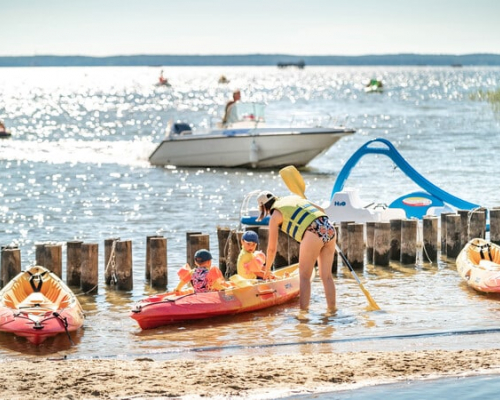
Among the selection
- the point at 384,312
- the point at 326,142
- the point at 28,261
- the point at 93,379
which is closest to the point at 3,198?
the point at 326,142

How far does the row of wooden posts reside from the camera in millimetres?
16500

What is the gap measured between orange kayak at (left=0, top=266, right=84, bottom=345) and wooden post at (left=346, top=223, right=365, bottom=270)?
541 cm

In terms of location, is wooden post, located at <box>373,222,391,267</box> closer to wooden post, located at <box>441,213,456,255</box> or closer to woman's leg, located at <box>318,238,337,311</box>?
wooden post, located at <box>441,213,456,255</box>

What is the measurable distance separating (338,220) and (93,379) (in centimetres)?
1074

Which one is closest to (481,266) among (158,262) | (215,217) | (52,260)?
(158,262)

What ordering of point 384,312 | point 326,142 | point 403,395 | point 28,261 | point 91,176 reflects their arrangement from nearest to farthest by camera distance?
point 403,395 < point 384,312 < point 28,261 < point 326,142 < point 91,176

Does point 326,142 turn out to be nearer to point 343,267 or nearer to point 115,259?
point 343,267

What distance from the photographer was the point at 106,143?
6197 centimetres

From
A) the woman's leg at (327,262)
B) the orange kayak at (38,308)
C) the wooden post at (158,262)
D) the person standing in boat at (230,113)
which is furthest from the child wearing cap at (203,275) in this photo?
the person standing in boat at (230,113)

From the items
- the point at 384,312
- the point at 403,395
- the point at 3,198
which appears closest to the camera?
the point at 403,395

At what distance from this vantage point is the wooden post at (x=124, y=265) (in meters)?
16.7

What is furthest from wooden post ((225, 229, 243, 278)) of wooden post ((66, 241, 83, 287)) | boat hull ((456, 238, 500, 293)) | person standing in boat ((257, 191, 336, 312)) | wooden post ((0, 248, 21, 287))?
boat hull ((456, 238, 500, 293))

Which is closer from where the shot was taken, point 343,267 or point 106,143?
point 343,267

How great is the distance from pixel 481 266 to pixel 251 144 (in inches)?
889
